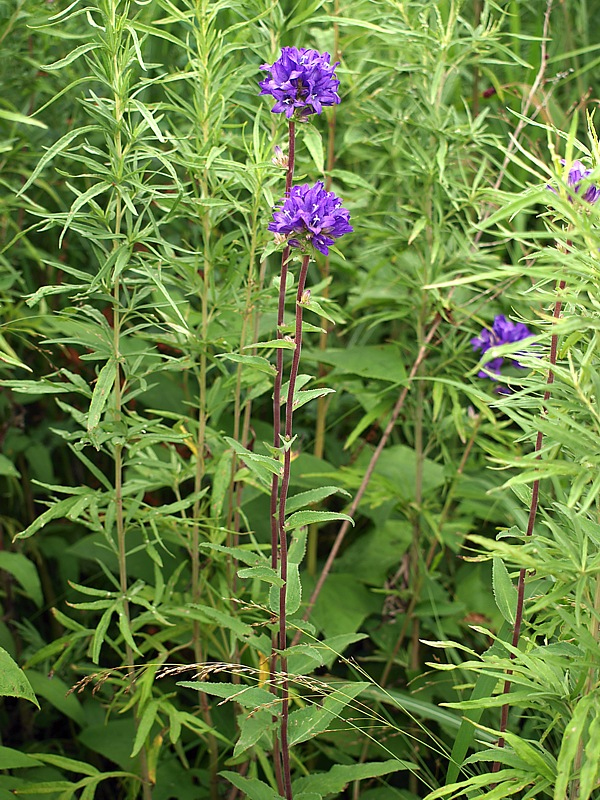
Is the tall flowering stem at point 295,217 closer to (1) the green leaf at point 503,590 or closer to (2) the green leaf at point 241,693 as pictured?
(2) the green leaf at point 241,693

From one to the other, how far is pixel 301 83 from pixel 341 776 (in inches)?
36.7

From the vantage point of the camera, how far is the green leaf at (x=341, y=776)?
1.17m

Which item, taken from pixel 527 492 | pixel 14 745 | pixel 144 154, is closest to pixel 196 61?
pixel 144 154

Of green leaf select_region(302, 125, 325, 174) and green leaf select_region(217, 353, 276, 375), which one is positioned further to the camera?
green leaf select_region(302, 125, 325, 174)

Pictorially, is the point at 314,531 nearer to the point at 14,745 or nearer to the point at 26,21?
the point at 14,745

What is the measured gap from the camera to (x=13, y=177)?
2.00m

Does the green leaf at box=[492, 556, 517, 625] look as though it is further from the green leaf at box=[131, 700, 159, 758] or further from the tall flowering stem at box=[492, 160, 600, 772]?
the green leaf at box=[131, 700, 159, 758]

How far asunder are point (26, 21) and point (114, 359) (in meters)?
0.90

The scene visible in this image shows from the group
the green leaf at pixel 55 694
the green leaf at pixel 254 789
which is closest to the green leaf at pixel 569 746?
the green leaf at pixel 254 789

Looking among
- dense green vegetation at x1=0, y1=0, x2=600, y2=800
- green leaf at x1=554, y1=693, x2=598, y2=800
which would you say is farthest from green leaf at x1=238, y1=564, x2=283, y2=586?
green leaf at x1=554, y1=693, x2=598, y2=800

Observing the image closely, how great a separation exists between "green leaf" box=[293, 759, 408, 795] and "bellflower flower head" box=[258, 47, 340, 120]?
0.88 meters

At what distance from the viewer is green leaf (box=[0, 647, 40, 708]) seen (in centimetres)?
108

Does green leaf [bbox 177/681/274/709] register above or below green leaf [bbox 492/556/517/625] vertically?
below

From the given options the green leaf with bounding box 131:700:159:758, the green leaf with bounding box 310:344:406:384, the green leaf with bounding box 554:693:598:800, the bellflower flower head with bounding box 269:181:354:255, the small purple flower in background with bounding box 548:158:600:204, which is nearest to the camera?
the green leaf with bounding box 554:693:598:800
